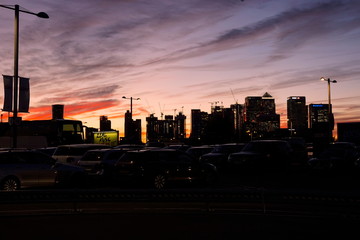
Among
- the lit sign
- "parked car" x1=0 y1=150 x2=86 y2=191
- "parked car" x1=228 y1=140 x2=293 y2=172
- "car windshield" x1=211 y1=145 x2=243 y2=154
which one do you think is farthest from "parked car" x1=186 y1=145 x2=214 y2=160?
the lit sign

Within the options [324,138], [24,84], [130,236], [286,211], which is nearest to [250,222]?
[286,211]

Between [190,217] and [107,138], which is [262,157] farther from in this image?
[107,138]

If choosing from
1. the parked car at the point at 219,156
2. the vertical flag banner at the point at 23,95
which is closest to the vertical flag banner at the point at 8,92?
the vertical flag banner at the point at 23,95

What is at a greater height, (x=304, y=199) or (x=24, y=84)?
(x=24, y=84)

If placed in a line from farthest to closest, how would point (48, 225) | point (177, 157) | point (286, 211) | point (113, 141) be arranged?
point (113, 141), point (177, 157), point (286, 211), point (48, 225)

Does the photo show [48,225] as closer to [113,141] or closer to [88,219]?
[88,219]

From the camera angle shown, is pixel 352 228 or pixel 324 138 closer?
pixel 352 228

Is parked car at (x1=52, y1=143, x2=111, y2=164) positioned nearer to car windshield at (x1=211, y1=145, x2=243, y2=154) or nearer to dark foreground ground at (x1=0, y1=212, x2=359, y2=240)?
car windshield at (x1=211, y1=145, x2=243, y2=154)

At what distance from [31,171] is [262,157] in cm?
1305

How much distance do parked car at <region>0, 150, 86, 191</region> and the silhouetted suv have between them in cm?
208

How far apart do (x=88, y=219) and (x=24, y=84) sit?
14.7 meters

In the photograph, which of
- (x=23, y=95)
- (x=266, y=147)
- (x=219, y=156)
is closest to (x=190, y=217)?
(x=23, y=95)

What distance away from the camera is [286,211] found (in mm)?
11680

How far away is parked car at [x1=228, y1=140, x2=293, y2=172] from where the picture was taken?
Result: 26.6 metres
